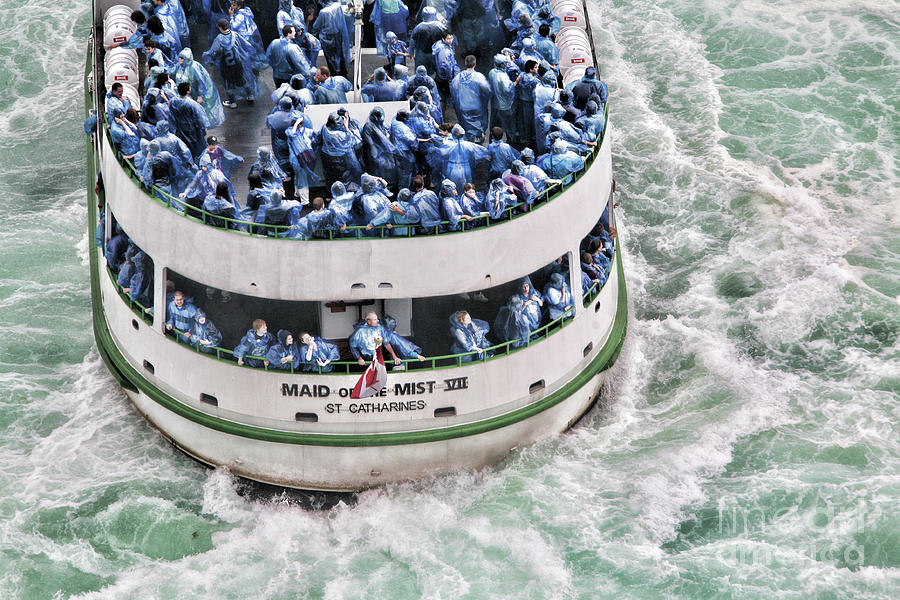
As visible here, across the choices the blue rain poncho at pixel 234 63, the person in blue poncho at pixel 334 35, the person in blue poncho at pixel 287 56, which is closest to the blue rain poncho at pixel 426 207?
the person in blue poncho at pixel 287 56

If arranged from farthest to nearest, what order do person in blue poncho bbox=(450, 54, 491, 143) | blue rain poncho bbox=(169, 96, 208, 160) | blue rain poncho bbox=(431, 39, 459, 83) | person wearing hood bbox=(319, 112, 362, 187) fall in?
blue rain poncho bbox=(431, 39, 459, 83) → person in blue poncho bbox=(450, 54, 491, 143) → blue rain poncho bbox=(169, 96, 208, 160) → person wearing hood bbox=(319, 112, 362, 187)

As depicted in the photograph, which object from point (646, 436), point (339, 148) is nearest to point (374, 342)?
point (339, 148)

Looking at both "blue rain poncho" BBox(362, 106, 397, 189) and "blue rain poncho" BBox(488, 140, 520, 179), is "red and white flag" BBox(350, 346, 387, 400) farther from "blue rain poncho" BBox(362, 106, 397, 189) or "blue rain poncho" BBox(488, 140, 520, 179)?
"blue rain poncho" BBox(488, 140, 520, 179)

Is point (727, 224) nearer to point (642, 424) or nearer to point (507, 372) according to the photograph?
point (642, 424)

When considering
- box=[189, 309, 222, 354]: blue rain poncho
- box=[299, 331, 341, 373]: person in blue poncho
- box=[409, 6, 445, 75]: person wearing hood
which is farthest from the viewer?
box=[409, 6, 445, 75]: person wearing hood

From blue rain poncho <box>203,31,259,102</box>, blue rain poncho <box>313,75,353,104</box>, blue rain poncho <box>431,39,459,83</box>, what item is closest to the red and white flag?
blue rain poncho <box>313,75,353,104</box>

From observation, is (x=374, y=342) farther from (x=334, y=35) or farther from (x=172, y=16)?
(x=172, y=16)
